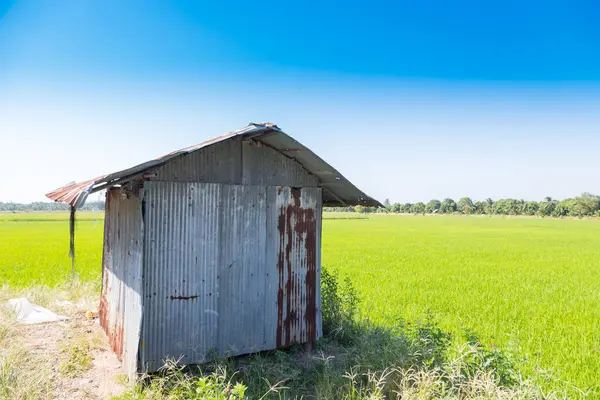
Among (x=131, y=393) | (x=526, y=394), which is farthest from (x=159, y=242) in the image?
(x=526, y=394)

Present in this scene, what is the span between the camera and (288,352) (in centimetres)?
613

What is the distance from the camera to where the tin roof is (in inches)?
176

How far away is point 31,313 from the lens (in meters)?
7.55

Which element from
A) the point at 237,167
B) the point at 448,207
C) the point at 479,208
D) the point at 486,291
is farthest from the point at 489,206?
the point at 237,167

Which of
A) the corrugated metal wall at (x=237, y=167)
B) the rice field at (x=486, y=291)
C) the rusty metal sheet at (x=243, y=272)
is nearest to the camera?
the corrugated metal wall at (x=237, y=167)

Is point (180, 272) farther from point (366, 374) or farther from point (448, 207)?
point (448, 207)

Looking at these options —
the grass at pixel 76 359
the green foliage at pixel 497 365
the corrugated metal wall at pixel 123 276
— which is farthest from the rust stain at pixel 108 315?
the green foliage at pixel 497 365

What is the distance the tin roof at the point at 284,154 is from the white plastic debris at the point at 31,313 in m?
2.62

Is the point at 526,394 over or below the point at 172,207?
below

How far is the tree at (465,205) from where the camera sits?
136m

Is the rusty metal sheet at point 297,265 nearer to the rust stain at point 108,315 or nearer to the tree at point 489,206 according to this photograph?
the rust stain at point 108,315

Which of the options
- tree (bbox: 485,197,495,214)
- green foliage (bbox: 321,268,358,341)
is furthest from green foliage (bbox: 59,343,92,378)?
tree (bbox: 485,197,495,214)

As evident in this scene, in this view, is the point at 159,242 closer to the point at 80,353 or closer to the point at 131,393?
the point at 131,393

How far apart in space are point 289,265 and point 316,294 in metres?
0.74
